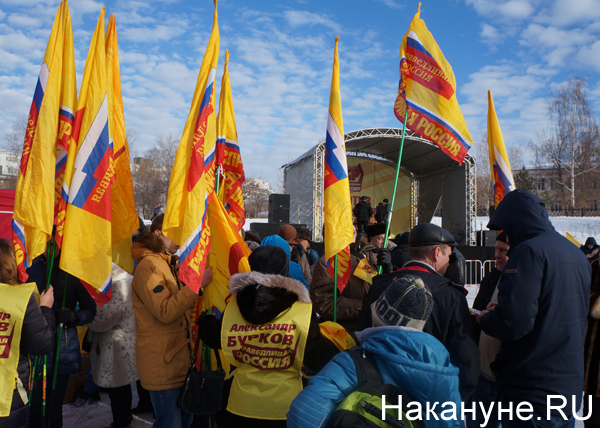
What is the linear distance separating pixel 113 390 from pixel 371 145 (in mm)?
16667

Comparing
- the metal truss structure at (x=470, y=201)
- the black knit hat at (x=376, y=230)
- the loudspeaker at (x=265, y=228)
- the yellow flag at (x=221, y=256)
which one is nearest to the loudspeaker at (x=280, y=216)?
the loudspeaker at (x=265, y=228)

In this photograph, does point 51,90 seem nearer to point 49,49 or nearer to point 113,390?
point 49,49

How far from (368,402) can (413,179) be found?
69.5ft

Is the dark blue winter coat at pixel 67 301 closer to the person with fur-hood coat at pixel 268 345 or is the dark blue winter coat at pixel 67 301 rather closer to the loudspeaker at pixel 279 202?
the person with fur-hood coat at pixel 268 345

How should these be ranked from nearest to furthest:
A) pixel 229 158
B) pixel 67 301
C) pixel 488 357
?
1. pixel 488 357
2. pixel 67 301
3. pixel 229 158

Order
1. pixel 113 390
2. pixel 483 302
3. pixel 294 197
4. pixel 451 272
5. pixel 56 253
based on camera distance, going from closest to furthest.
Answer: pixel 56 253 → pixel 483 302 → pixel 113 390 → pixel 451 272 → pixel 294 197

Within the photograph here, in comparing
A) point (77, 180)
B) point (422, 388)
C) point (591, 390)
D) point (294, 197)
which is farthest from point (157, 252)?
point (294, 197)

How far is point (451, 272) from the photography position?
4.03 m

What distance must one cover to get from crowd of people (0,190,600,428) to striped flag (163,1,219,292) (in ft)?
0.78

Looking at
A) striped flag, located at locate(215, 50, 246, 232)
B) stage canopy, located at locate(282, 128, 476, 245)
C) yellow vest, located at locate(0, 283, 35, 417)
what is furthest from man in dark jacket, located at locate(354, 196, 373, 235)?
yellow vest, located at locate(0, 283, 35, 417)

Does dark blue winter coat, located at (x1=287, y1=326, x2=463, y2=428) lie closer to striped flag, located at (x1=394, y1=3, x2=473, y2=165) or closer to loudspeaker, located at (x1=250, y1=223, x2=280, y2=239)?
striped flag, located at (x1=394, y1=3, x2=473, y2=165)

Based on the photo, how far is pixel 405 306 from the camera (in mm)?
1561

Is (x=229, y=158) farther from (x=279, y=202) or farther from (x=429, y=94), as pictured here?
(x=279, y=202)

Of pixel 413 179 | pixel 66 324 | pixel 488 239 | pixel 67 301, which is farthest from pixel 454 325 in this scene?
pixel 413 179
